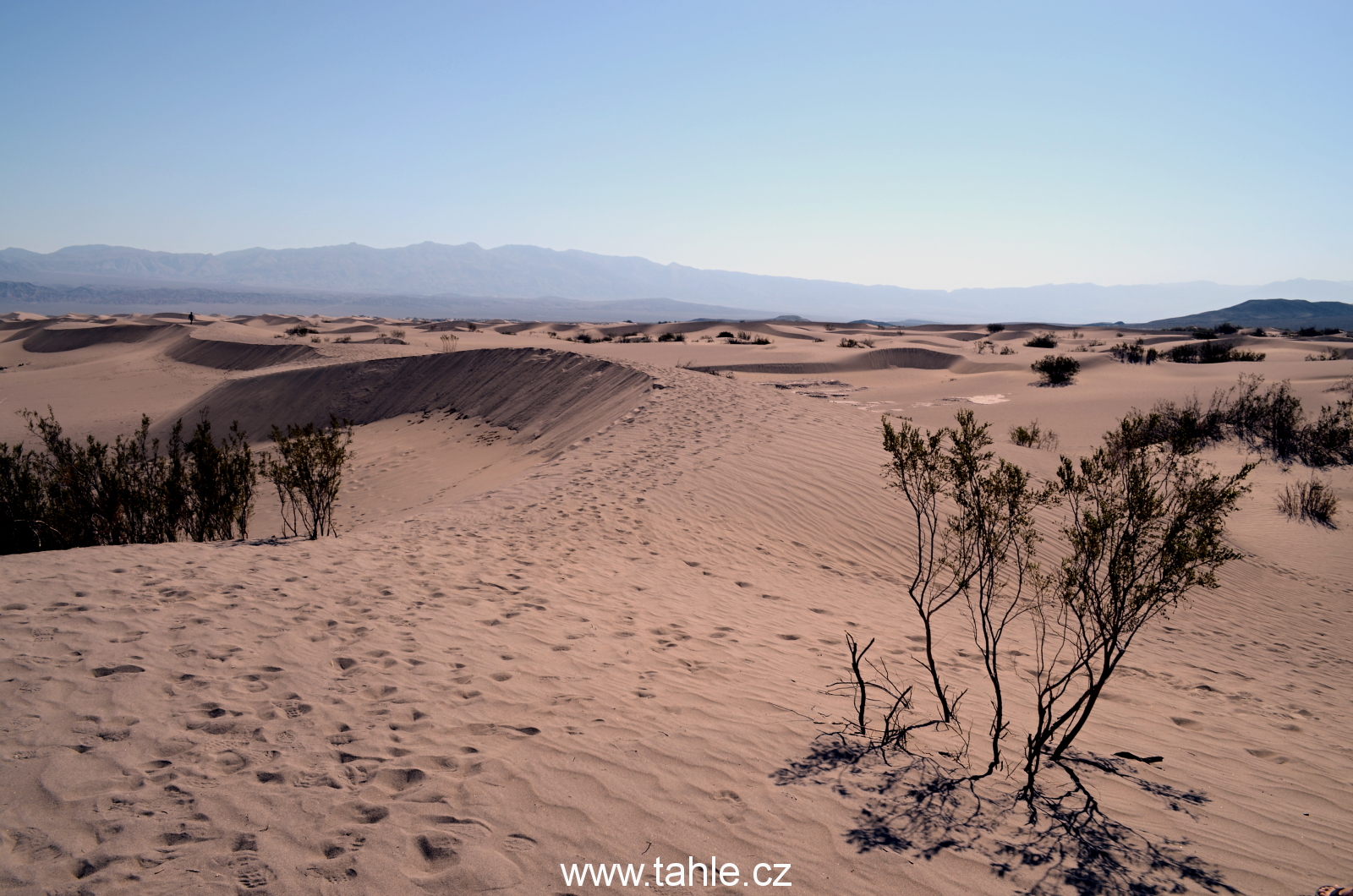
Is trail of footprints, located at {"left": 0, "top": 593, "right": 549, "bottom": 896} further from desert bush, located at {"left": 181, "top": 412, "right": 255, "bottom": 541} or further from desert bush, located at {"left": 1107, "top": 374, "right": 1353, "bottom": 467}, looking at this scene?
desert bush, located at {"left": 1107, "top": 374, "right": 1353, "bottom": 467}

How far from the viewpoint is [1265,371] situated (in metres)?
18.6

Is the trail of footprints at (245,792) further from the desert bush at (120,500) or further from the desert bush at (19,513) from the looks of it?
the desert bush at (19,513)

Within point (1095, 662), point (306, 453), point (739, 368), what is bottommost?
point (1095, 662)

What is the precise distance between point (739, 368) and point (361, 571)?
1854cm

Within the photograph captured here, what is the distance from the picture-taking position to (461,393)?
17250 mm

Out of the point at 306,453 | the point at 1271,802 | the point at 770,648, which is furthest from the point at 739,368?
the point at 1271,802

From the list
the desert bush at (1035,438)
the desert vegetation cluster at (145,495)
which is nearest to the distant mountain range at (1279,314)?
the desert bush at (1035,438)

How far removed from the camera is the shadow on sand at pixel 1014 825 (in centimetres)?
264

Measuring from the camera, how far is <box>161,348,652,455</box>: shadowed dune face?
14.4m

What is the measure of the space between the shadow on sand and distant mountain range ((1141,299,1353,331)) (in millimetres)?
106089

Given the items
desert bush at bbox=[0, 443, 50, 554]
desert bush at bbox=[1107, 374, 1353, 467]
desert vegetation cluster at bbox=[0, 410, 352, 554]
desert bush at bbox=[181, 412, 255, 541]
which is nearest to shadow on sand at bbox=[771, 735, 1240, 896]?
desert vegetation cluster at bbox=[0, 410, 352, 554]

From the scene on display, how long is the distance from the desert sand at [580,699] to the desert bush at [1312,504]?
10.5 inches

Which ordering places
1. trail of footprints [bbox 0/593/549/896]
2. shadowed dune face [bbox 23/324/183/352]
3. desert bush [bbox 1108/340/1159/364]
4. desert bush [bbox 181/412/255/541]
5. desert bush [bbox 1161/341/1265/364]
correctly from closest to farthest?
trail of footprints [bbox 0/593/549/896], desert bush [bbox 181/412/255/541], desert bush [bbox 1161/341/1265/364], desert bush [bbox 1108/340/1159/364], shadowed dune face [bbox 23/324/183/352]

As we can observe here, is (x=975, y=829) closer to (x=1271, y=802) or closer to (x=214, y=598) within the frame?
(x=1271, y=802)
